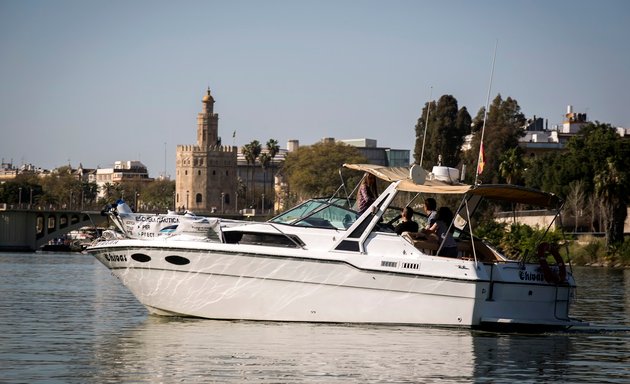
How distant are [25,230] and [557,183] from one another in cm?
6671

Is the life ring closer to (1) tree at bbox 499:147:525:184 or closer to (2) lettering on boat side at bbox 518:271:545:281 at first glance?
(2) lettering on boat side at bbox 518:271:545:281

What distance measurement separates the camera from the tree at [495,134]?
107 m

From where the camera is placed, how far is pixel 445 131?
340 feet

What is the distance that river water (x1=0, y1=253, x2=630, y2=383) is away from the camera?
17.3 meters

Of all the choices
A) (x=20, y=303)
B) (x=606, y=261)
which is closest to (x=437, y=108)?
(x=606, y=261)

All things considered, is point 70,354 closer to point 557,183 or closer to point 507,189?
point 507,189

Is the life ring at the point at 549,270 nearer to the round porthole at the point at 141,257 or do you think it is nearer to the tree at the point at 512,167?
the round porthole at the point at 141,257

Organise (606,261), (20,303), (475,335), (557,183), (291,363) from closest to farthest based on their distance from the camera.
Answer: (291,363)
(475,335)
(20,303)
(606,261)
(557,183)

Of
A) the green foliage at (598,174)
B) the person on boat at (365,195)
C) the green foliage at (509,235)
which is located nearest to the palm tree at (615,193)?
the green foliage at (598,174)

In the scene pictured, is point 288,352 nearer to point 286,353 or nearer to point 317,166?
point 286,353

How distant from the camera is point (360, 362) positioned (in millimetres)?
18484

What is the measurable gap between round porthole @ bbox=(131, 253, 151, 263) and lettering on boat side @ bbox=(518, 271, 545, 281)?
622cm

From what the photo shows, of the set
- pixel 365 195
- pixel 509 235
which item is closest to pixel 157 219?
pixel 365 195

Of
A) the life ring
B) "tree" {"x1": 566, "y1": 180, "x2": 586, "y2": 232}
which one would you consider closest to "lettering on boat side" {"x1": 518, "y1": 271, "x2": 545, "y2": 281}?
the life ring
